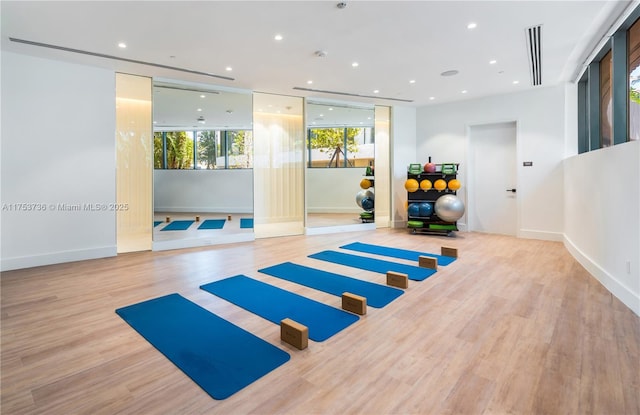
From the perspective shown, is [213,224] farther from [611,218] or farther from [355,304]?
[611,218]

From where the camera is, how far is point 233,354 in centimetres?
235

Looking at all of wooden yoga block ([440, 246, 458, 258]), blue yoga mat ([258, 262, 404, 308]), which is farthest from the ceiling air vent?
blue yoga mat ([258, 262, 404, 308])

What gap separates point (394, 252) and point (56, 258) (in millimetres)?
5500

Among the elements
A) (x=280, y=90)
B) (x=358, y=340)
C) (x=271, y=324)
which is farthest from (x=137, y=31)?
(x=358, y=340)

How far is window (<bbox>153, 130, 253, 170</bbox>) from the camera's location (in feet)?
24.9

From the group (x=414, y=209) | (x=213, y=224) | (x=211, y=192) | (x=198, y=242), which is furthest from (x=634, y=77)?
(x=211, y=192)

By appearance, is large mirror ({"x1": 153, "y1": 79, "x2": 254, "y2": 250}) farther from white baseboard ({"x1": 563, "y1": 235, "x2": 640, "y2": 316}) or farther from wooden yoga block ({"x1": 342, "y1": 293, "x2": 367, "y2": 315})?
white baseboard ({"x1": 563, "y1": 235, "x2": 640, "y2": 316})

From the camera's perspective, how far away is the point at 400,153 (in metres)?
8.53

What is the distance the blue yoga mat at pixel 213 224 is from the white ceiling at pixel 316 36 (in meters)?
3.64

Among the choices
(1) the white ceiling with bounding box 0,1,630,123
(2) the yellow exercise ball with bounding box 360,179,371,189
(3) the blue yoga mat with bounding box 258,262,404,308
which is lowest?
(3) the blue yoga mat with bounding box 258,262,404,308

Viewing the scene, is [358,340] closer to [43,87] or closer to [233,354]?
[233,354]

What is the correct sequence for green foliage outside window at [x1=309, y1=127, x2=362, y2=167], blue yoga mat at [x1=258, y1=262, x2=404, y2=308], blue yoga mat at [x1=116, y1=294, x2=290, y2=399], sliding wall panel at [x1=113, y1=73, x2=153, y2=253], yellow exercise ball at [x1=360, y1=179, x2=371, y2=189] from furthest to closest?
1. green foliage outside window at [x1=309, y1=127, x2=362, y2=167]
2. yellow exercise ball at [x1=360, y1=179, x2=371, y2=189]
3. sliding wall panel at [x1=113, y1=73, x2=153, y2=253]
4. blue yoga mat at [x1=258, y1=262, x2=404, y2=308]
5. blue yoga mat at [x1=116, y1=294, x2=290, y2=399]

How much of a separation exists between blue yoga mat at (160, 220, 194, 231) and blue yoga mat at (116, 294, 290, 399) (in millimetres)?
4933

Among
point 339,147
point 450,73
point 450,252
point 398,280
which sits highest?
point 450,73
